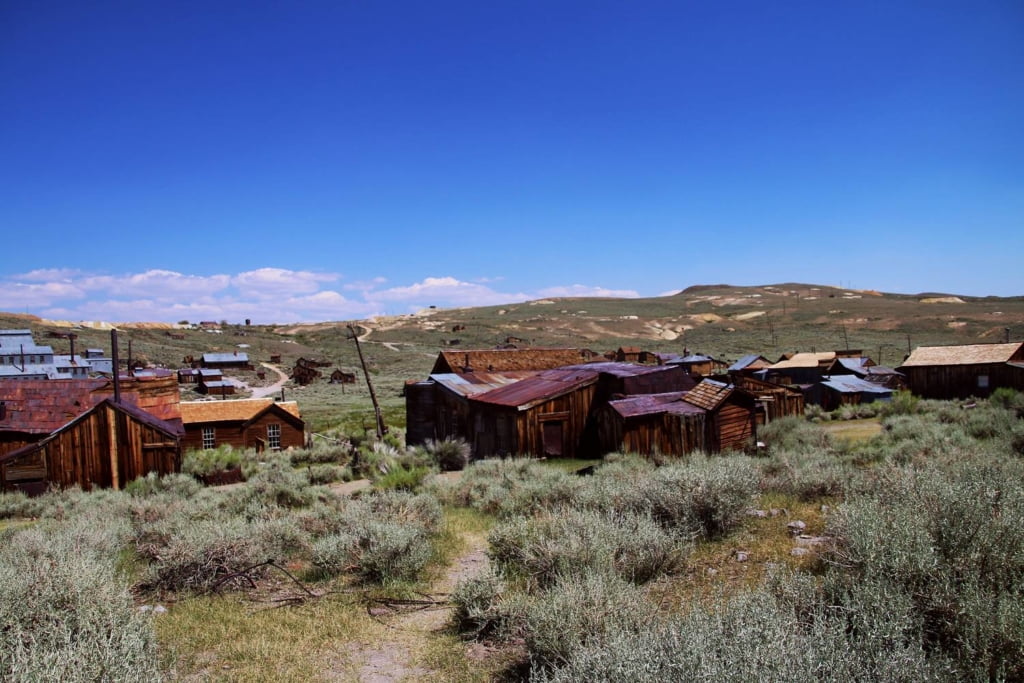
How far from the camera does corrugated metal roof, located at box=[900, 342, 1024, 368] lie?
3045 cm

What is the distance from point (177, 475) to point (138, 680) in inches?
619

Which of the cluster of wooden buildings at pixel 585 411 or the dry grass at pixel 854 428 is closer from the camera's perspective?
the cluster of wooden buildings at pixel 585 411

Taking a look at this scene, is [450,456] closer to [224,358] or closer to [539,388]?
[539,388]

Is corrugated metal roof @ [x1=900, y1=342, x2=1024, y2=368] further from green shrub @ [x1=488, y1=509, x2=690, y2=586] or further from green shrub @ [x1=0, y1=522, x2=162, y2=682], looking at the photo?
green shrub @ [x1=0, y1=522, x2=162, y2=682]

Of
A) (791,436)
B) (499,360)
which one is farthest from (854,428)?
(499,360)

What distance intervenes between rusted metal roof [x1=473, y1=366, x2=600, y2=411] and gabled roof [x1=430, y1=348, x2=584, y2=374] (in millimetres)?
4229

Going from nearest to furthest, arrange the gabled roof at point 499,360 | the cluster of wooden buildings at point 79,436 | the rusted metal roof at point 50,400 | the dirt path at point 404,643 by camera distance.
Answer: the dirt path at point 404,643, the cluster of wooden buildings at point 79,436, the rusted metal roof at point 50,400, the gabled roof at point 499,360

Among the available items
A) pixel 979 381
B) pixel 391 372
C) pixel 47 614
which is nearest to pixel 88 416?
pixel 47 614

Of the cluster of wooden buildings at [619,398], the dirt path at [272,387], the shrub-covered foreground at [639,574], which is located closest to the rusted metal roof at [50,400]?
the shrub-covered foreground at [639,574]

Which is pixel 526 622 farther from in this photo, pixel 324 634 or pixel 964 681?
pixel 964 681

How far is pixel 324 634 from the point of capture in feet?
18.9

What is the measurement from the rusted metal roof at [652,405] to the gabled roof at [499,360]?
9.45 m

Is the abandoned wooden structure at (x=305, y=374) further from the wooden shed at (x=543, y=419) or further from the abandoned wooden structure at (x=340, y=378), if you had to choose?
the wooden shed at (x=543, y=419)

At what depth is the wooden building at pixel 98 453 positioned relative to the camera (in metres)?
17.2
